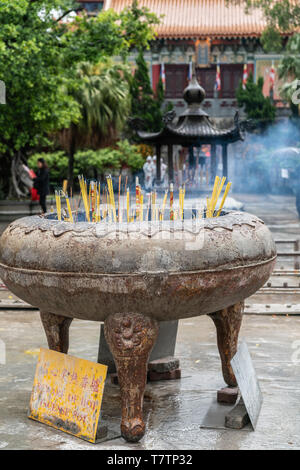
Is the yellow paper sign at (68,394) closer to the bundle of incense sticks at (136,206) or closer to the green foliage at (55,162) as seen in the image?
the bundle of incense sticks at (136,206)

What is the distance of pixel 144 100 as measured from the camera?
2605 cm

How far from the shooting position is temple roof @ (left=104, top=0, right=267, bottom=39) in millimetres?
27734

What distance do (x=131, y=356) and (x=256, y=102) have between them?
79.1 feet

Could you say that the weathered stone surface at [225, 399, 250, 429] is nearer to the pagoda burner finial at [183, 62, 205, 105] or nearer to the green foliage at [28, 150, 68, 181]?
the pagoda burner finial at [183, 62, 205, 105]

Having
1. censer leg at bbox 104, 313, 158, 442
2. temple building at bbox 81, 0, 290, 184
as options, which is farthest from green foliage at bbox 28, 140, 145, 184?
censer leg at bbox 104, 313, 158, 442

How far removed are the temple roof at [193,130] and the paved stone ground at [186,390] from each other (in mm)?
7870

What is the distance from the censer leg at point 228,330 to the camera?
3.69 meters

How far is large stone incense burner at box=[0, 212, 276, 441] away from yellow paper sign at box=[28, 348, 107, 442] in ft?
0.49

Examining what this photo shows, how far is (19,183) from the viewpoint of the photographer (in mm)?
18000

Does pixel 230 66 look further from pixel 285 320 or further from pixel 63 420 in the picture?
pixel 63 420

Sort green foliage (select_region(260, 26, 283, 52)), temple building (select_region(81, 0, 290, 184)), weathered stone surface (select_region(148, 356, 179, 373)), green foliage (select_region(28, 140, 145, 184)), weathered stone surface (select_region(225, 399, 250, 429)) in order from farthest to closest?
temple building (select_region(81, 0, 290, 184)), green foliage (select_region(28, 140, 145, 184)), green foliage (select_region(260, 26, 283, 52)), weathered stone surface (select_region(148, 356, 179, 373)), weathered stone surface (select_region(225, 399, 250, 429))

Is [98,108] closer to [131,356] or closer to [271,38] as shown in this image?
[271,38]

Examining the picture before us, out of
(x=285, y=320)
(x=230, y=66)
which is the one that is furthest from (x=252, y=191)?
(x=285, y=320)
